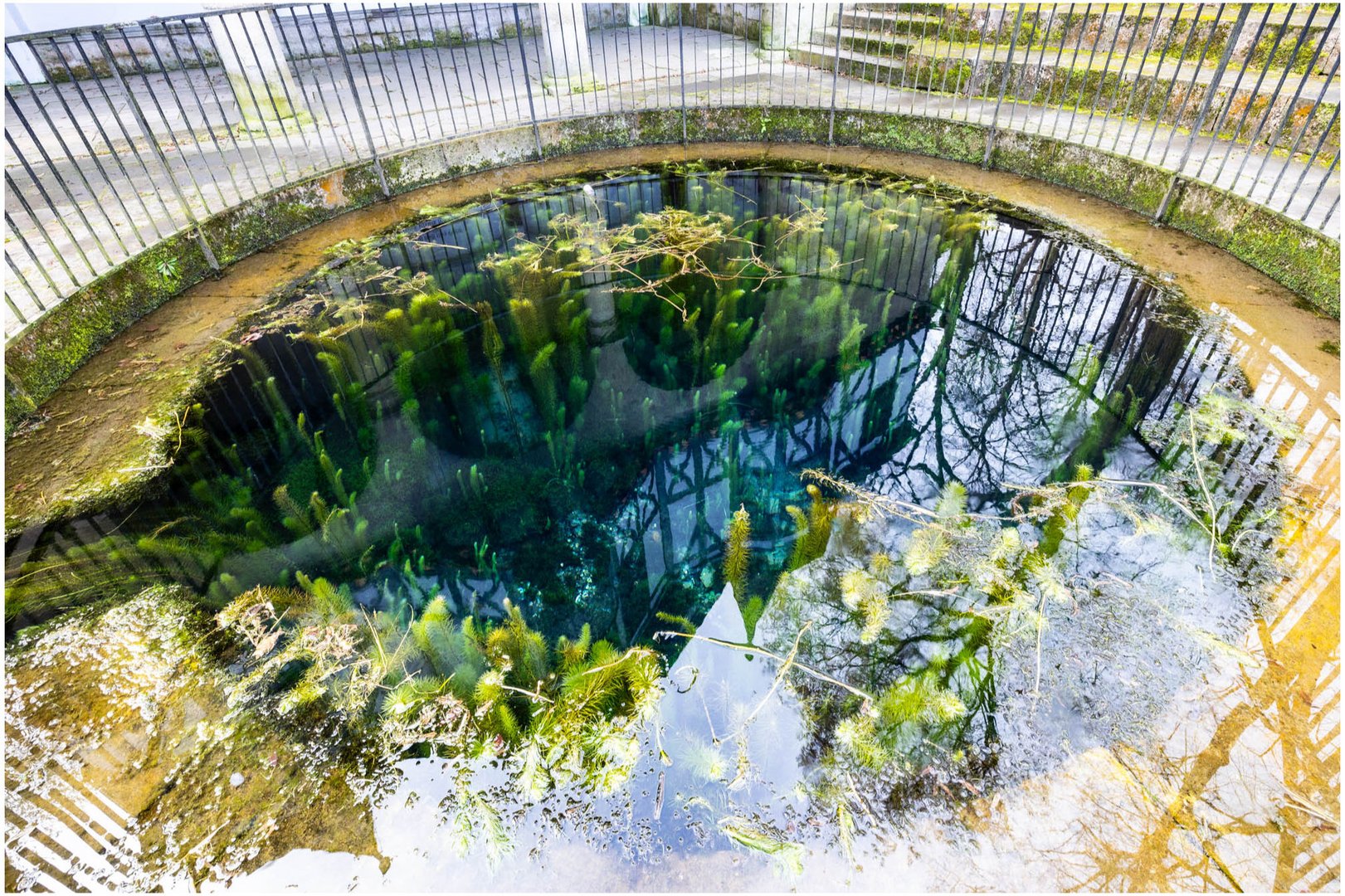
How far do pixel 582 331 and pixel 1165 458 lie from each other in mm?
3394

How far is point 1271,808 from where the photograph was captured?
192cm

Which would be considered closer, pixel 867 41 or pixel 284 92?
pixel 284 92

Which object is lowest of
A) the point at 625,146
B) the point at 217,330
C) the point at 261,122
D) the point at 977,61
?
the point at 217,330

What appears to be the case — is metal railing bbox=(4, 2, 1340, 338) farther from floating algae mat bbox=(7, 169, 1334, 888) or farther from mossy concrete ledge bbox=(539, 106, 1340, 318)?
floating algae mat bbox=(7, 169, 1334, 888)

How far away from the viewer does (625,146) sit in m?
7.34

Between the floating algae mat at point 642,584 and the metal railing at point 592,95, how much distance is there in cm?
151

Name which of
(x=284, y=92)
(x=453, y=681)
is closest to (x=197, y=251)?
(x=284, y=92)

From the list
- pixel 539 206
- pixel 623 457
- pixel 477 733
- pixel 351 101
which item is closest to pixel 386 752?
pixel 477 733

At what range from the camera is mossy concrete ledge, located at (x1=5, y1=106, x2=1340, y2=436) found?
13.3 feet

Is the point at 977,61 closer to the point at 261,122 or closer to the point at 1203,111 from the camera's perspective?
the point at 1203,111

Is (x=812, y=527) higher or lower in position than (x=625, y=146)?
lower

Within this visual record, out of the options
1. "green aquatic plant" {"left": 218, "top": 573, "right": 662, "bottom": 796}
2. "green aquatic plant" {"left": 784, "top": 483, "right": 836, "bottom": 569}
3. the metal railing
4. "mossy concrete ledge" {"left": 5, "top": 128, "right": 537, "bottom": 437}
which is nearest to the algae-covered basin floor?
"mossy concrete ledge" {"left": 5, "top": 128, "right": 537, "bottom": 437}

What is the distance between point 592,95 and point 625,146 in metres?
1.32

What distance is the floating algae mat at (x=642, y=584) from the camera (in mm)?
2035
